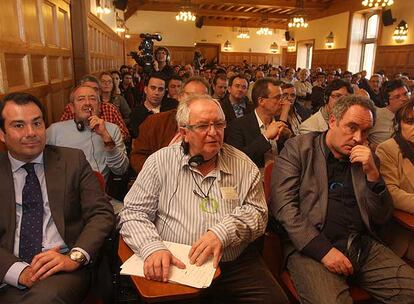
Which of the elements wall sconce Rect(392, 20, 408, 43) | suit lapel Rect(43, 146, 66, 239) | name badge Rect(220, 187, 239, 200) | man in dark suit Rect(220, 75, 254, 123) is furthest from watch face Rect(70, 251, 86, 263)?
wall sconce Rect(392, 20, 408, 43)

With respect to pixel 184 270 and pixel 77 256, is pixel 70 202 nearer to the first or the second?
pixel 77 256

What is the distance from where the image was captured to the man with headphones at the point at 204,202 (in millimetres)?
1603

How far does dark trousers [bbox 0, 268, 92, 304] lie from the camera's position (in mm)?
1336

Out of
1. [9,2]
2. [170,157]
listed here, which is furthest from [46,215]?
[9,2]

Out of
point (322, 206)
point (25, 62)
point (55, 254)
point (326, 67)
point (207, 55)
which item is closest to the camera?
point (55, 254)

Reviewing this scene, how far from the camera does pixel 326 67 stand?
14375 mm

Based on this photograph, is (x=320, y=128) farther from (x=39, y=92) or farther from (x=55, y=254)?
(x=39, y=92)

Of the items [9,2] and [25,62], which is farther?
[25,62]

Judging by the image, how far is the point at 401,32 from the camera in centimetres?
1026

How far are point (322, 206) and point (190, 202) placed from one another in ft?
2.47

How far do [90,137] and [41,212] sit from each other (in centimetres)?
105

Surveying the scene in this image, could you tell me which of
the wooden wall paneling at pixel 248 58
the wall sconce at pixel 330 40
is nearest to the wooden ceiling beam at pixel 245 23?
the wooden wall paneling at pixel 248 58

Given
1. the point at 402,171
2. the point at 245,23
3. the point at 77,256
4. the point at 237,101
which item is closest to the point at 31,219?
the point at 77,256

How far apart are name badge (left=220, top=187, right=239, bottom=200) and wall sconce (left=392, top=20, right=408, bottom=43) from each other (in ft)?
36.2
